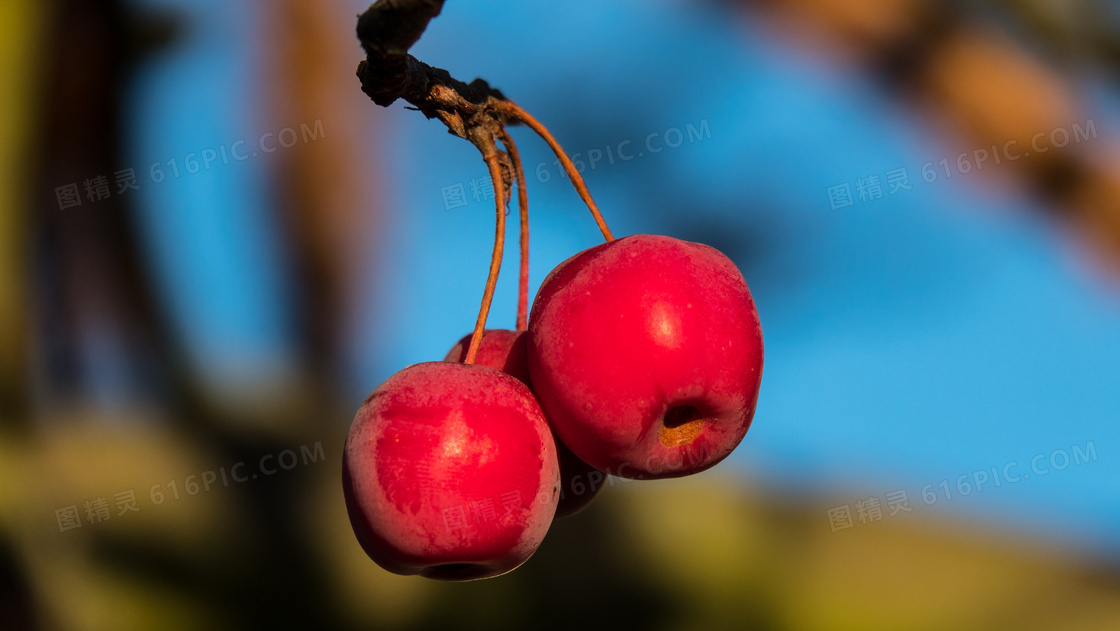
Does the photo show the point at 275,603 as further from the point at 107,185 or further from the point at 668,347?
the point at 668,347

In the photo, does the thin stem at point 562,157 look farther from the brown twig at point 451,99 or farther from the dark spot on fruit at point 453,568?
the dark spot on fruit at point 453,568

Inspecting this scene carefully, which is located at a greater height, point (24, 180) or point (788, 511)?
point (24, 180)

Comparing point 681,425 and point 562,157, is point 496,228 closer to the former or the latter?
point 562,157

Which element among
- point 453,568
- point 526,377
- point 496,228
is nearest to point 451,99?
point 496,228

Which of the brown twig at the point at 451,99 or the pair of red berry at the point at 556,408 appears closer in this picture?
the brown twig at the point at 451,99

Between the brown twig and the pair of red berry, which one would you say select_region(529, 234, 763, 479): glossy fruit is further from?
the brown twig

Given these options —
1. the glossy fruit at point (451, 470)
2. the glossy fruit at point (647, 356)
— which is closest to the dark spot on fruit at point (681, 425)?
the glossy fruit at point (647, 356)

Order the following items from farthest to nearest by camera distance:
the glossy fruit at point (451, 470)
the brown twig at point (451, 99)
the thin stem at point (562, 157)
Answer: the thin stem at point (562, 157)
the glossy fruit at point (451, 470)
the brown twig at point (451, 99)

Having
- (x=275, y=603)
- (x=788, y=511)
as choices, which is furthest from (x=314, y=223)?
(x=788, y=511)
